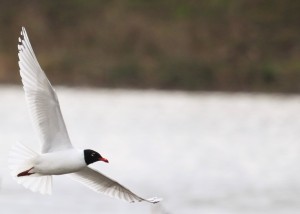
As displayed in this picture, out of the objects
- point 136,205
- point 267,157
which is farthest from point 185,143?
point 136,205

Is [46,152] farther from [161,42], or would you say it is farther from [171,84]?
[161,42]

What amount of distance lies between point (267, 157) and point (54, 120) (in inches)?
428

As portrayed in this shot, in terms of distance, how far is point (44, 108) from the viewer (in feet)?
27.7

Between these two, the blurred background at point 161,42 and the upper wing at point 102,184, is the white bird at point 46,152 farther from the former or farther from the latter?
the blurred background at point 161,42

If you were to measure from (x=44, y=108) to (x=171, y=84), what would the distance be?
17.5 m

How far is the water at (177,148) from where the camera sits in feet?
47.9

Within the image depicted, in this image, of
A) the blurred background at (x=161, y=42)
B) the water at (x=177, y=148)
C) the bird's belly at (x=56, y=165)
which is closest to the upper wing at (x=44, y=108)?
the bird's belly at (x=56, y=165)

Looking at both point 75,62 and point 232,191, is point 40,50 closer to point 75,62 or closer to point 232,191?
point 75,62

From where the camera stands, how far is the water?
47.9 ft

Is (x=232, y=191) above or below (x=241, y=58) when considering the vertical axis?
below

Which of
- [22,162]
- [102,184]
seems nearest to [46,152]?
[22,162]

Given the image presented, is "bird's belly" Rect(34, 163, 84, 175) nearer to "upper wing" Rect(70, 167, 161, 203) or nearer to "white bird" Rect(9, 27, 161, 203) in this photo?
"white bird" Rect(9, 27, 161, 203)

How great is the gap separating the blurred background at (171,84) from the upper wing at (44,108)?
25.0 feet

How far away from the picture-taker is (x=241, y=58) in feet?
87.9
